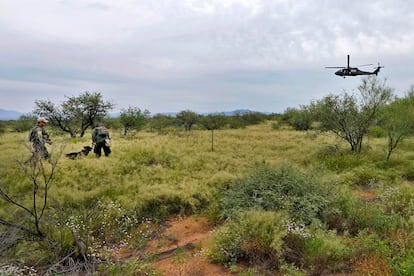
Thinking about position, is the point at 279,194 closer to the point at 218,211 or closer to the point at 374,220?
the point at 218,211

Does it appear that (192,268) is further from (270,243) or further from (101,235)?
(101,235)

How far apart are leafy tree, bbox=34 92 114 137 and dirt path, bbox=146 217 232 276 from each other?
59.0 ft

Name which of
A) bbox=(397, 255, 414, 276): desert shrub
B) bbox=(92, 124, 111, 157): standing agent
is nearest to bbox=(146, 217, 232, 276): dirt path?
bbox=(397, 255, 414, 276): desert shrub

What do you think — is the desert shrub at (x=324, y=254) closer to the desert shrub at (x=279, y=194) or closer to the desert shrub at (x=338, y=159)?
the desert shrub at (x=279, y=194)

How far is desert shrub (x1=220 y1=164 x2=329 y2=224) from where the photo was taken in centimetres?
680

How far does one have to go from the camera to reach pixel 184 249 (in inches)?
243

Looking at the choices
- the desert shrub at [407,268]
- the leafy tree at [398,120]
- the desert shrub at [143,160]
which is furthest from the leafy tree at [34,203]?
the leafy tree at [398,120]

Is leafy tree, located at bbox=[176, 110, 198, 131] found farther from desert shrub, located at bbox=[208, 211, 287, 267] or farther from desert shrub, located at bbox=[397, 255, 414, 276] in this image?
desert shrub, located at bbox=[397, 255, 414, 276]

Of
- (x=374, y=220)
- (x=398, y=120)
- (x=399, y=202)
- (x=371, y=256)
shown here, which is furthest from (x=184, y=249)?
(x=398, y=120)

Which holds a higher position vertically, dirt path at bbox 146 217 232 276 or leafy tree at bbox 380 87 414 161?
leafy tree at bbox 380 87 414 161

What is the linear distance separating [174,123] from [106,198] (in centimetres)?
3248

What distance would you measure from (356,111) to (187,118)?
23.9m

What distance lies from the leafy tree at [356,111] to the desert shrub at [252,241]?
11.6 metres

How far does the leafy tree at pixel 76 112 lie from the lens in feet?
75.4
